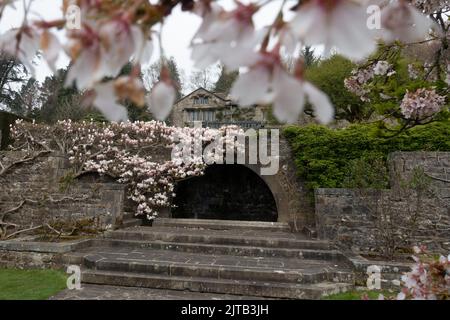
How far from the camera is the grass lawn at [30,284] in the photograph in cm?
414

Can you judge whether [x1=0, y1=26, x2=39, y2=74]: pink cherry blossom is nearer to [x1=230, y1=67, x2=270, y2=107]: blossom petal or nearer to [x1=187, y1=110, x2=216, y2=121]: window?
[x1=230, y1=67, x2=270, y2=107]: blossom petal

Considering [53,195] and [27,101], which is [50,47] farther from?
[27,101]

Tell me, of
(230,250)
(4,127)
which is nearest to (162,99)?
(230,250)

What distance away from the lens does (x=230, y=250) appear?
5.99 m

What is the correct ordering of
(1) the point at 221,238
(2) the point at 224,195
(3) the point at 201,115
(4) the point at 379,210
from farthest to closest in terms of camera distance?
(3) the point at 201,115
(2) the point at 224,195
(1) the point at 221,238
(4) the point at 379,210

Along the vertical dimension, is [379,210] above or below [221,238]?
above

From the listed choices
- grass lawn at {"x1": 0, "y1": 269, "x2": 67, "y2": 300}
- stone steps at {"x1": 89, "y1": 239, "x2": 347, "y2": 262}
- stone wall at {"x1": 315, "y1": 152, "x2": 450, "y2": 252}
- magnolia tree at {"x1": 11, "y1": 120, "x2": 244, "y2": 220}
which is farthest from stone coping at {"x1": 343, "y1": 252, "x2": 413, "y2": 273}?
magnolia tree at {"x1": 11, "y1": 120, "x2": 244, "y2": 220}

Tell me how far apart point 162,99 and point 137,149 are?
8442 millimetres

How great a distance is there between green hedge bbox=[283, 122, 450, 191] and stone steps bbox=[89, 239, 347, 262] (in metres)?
1.69

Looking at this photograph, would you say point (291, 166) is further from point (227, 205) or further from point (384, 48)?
point (384, 48)

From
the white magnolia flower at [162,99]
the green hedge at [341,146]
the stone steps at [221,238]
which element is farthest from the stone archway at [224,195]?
the white magnolia flower at [162,99]

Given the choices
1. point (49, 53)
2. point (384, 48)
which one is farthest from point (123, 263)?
point (49, 53)

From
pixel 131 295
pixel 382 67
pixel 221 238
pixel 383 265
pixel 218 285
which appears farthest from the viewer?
pixel 221 238

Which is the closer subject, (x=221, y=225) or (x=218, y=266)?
(x=218, y=266)
